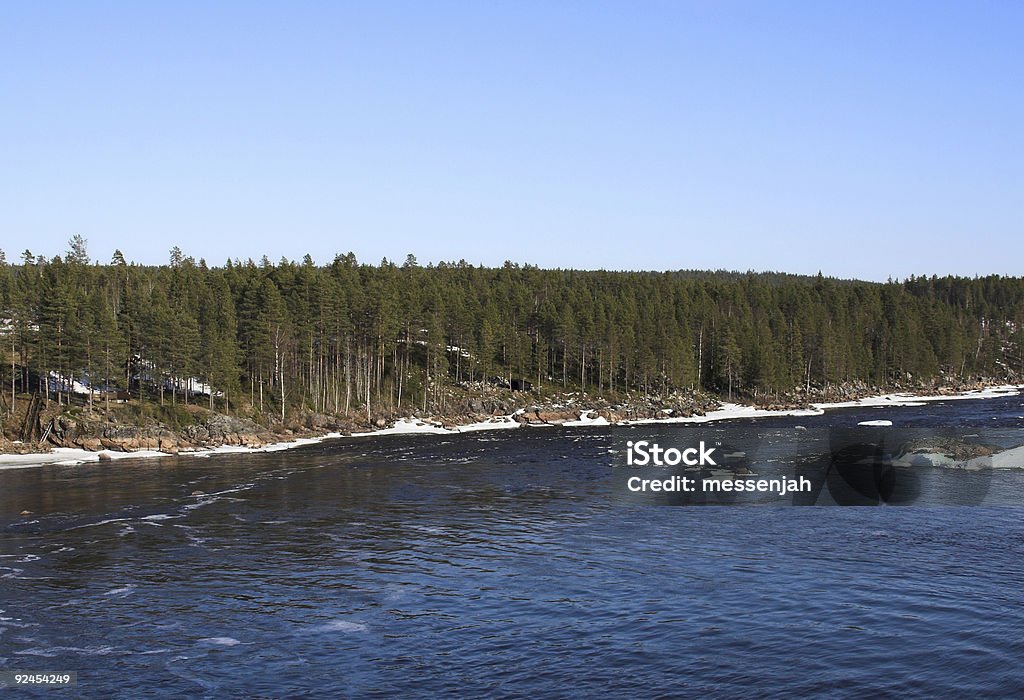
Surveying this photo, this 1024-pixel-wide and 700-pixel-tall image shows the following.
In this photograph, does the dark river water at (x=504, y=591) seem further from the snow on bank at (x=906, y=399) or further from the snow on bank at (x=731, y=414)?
the snow on bank at (x=906, y=399)

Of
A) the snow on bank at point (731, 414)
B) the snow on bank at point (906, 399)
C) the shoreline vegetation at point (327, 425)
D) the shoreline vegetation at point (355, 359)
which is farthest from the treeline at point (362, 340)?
the snow on bank at point (731, 414)

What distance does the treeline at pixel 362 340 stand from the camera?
106m

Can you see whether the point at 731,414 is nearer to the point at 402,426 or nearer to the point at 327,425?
the point at 402,426

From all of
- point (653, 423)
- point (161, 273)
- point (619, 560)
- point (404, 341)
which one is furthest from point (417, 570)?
point (161, 273)

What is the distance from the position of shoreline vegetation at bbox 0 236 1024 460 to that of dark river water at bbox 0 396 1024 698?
1437 inches

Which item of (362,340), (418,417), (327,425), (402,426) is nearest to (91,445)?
(327,425)

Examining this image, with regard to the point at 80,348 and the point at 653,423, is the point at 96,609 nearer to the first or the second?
the point at 80,348

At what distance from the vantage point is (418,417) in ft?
413

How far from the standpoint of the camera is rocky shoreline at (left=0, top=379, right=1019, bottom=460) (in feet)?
306

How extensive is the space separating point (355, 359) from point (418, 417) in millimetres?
20271

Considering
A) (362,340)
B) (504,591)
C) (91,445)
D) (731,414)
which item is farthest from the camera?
(731,414)

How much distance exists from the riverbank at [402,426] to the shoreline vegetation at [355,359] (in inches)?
15.5

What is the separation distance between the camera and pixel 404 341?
145m

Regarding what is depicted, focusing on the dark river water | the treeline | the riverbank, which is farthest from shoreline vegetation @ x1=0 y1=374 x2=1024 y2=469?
the dark river water
